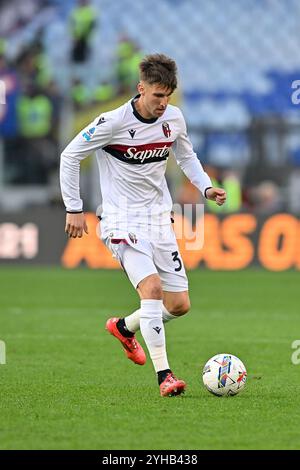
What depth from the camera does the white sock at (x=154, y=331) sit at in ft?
22.0

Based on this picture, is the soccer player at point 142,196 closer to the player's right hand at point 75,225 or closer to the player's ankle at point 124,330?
the player's right hand at point 75,225

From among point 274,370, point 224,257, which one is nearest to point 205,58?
point 224,257

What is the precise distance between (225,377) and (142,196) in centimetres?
129

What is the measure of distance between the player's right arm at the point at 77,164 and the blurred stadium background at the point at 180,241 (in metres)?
1.05

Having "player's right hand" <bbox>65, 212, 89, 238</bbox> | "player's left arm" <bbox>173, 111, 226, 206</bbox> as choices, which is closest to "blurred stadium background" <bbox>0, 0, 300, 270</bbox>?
"player's left arm" <bbox>173, 111, 226, 206</bbox>

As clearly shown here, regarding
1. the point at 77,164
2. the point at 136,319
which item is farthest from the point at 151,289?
the point at 77,164

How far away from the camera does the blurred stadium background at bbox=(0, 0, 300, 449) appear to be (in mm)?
5945

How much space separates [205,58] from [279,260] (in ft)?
28.3

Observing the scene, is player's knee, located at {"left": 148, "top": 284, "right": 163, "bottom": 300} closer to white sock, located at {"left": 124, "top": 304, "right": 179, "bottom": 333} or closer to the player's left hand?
white sock, located at {"left": 124, "top": 304, "right": 179, "bottom": 333}

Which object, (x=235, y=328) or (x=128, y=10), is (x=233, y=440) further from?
(x=128, y=10)

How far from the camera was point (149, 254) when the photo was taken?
22.5 feet

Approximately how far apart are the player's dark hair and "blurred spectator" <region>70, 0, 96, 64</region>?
17552mm

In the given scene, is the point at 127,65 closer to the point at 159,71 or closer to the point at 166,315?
the point at 166,315

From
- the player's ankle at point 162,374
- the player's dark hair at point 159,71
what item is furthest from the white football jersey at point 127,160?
Answer: the player's ankle at point 162,374
